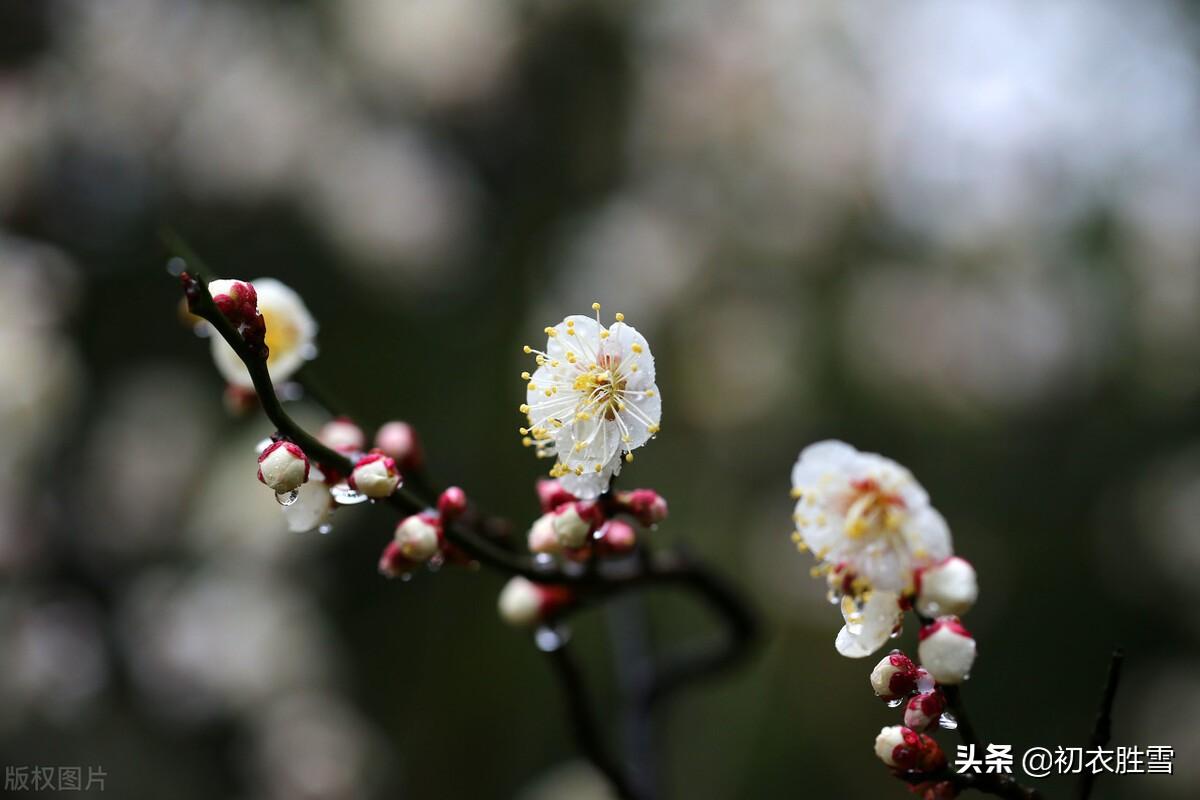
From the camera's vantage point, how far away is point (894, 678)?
0.55 meters

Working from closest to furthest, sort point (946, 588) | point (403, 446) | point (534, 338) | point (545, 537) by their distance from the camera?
point (946, 588) → point (545, 537) → point (403, 446) → point (534, 338)

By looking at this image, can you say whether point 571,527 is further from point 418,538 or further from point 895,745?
point 895,745

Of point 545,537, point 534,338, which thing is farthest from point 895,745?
point 534,338

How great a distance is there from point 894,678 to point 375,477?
1.00 ft

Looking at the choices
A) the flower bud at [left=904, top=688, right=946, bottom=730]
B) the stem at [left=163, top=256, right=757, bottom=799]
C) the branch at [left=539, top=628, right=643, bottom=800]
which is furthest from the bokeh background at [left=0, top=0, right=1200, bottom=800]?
the flower bud at [left=904, top=688, right=946, bottom=730]

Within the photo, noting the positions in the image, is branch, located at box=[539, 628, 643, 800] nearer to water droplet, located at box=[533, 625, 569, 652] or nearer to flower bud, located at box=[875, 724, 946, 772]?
water droplet, located at box=[533, 625, 569, 652]

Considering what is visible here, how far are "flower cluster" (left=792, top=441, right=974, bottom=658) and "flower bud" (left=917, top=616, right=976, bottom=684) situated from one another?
0.5 inches

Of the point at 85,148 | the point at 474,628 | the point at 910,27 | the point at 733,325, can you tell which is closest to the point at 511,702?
the point at 474,628

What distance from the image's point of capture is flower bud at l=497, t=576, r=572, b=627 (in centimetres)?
71

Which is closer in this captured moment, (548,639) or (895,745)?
(895,745)

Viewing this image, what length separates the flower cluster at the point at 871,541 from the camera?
50 centimetres

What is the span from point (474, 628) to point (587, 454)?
1705mm

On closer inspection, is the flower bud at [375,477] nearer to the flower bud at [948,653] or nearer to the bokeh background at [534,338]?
the flower bud at [948,653]

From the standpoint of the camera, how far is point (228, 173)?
229cm
